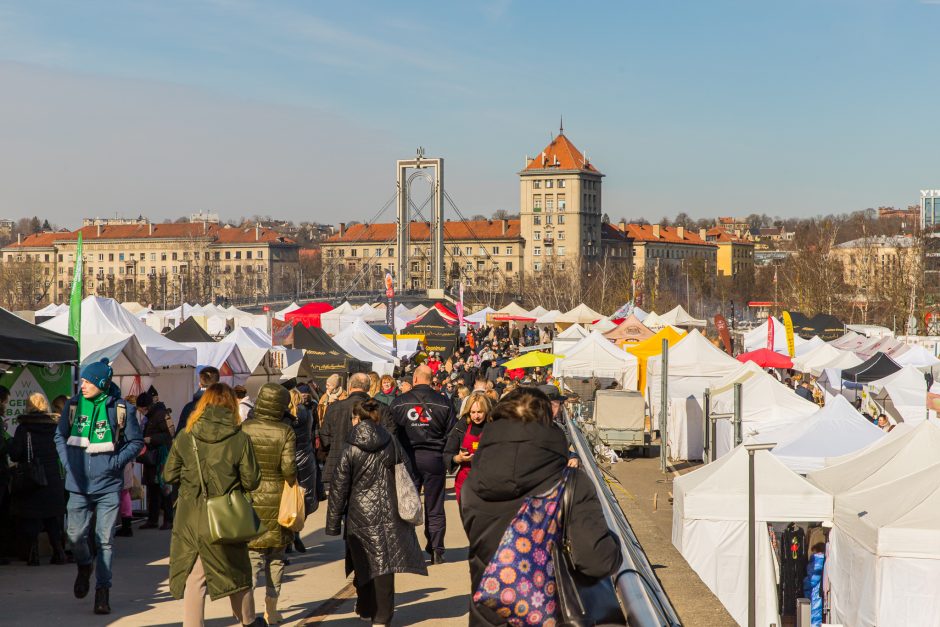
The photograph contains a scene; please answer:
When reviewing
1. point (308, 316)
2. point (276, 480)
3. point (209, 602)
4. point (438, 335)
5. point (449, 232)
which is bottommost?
point (209, 602)

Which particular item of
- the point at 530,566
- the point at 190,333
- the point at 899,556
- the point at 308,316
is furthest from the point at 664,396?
the point at 530,566

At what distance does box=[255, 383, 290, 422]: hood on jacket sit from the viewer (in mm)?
7305

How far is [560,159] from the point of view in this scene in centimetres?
18538

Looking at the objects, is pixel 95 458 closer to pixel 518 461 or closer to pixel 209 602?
pixel 209 602

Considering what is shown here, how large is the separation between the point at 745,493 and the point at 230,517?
9344 mm

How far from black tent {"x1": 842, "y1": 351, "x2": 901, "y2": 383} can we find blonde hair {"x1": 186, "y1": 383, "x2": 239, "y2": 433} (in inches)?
940

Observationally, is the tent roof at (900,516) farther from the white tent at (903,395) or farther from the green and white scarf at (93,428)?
the white tent at (903,395)

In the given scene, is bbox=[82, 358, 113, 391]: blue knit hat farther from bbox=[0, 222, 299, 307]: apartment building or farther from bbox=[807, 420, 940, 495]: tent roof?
bbox=[0, 222, 299, 307]: apartment building

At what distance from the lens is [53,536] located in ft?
32.7

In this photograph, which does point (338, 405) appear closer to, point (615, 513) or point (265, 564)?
point (265, 564)

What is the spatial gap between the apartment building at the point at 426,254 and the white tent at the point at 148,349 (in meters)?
147

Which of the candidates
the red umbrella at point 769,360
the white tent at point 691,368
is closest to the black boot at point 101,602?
the white tent at point 691,368

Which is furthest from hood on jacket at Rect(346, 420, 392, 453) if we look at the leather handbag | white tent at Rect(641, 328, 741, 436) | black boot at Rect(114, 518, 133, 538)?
white tent at Rect(641, 328, 741, 436)

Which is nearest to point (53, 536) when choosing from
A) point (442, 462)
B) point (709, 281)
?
point (442, 462)
